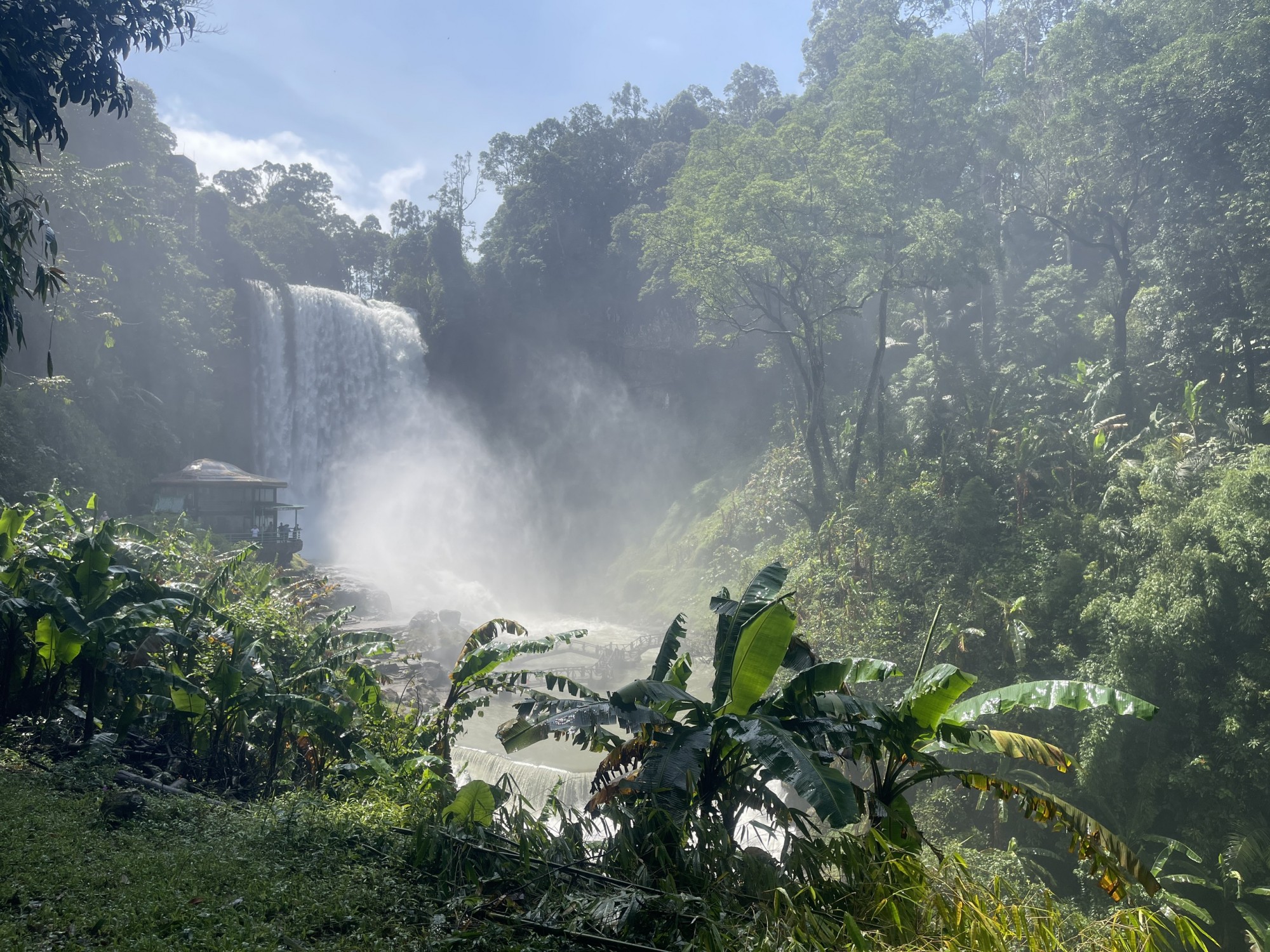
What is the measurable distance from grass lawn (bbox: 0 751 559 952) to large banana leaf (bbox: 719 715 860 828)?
1535mm

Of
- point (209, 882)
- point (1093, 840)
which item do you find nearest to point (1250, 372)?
point (1093, 840)

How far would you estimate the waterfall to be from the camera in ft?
115

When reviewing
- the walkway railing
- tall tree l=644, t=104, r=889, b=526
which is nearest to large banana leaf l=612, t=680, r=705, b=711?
tall tree l=644, t=104, r=889, b=526

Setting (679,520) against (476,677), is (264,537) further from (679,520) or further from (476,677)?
(476,677)

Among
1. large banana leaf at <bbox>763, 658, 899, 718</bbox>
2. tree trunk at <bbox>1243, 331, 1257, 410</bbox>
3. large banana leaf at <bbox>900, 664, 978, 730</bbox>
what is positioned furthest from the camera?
tree trunk at <bbox>1243, 331, 1257, 410</bbox>

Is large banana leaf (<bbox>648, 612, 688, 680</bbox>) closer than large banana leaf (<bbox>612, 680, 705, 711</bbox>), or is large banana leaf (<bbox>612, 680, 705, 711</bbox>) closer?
large banana leaf (<bbox>612, 680, 705, 711</bbox>)

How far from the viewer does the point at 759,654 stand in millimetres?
5055

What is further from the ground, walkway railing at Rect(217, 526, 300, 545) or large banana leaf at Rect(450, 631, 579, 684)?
walkway railing at Rect(217, 526, 300, 545)

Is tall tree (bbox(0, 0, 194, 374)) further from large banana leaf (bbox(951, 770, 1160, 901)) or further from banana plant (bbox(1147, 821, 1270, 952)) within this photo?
banana plant (bbox(1147, 821, 1270, 952))

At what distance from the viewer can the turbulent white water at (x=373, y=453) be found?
35.0m

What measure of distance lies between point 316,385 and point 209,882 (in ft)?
111

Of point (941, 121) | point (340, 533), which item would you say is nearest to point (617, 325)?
point (340, 533)

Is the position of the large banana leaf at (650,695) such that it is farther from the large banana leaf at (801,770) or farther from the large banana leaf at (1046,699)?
the large banana leaf at (1046,699)

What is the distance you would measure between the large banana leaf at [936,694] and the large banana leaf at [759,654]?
889mm
